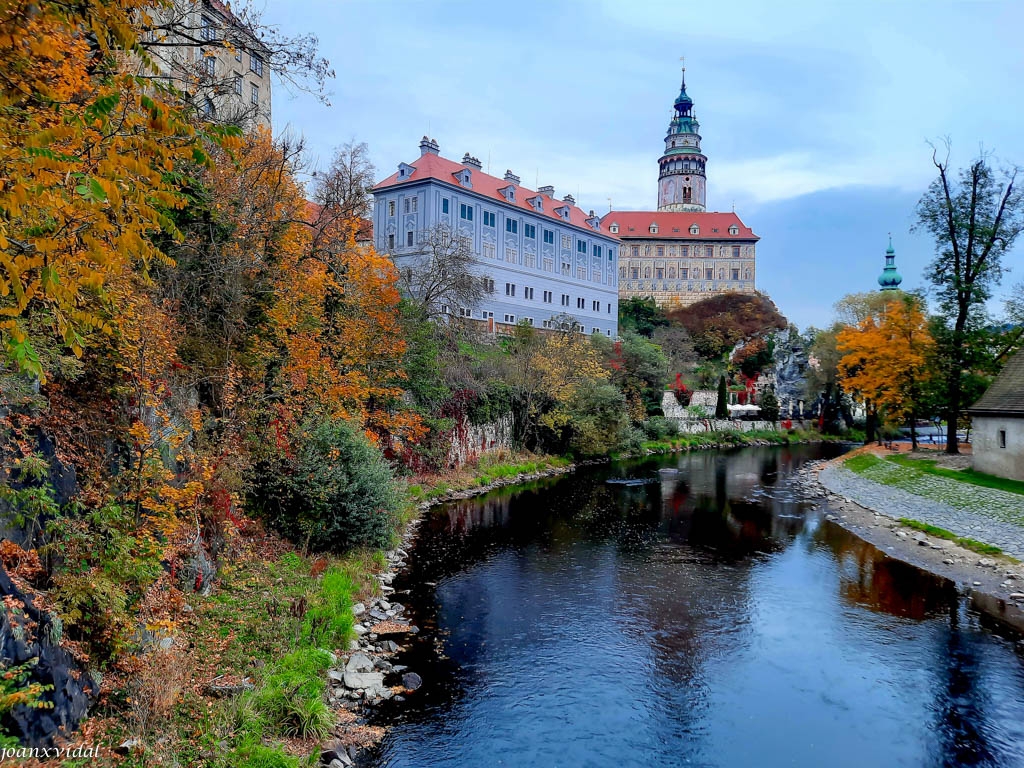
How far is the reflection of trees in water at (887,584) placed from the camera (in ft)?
39.8

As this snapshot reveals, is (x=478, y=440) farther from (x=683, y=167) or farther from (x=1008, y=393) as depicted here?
(x=683, y=167)

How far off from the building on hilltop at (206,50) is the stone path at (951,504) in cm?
1776

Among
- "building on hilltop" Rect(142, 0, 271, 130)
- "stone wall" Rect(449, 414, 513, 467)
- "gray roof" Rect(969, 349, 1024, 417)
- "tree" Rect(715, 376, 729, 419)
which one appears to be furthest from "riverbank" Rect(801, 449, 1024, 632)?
"tree" Rect(715, 376, 729, 419)

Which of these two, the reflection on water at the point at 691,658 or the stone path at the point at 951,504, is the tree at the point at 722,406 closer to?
the stone path at the point at 951,504

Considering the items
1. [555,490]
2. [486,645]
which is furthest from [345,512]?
[555,490]

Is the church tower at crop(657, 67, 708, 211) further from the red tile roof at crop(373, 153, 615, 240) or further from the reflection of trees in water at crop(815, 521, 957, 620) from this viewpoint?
the reflection of trees in water at crop(815, 521, 957, 620)

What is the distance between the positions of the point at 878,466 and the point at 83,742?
2801 cm

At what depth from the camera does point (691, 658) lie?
9930mm

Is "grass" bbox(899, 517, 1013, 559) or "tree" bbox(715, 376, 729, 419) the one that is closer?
"grass" bbox(899, 517, 1013, 559)

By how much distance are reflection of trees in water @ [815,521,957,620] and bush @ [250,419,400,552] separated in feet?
33.4

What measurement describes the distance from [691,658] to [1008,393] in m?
17.0

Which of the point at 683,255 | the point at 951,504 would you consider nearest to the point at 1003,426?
the point at 951,504

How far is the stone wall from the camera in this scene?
24812 mm

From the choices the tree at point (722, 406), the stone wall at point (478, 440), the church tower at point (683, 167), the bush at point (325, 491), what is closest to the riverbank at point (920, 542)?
the bush at point (325, 491)
